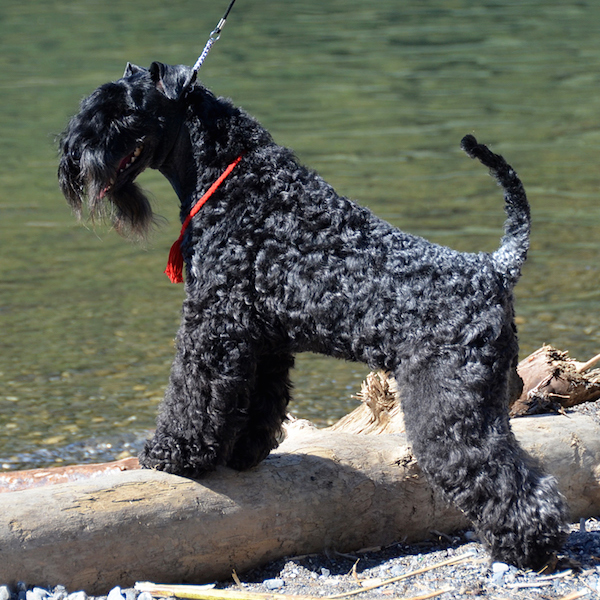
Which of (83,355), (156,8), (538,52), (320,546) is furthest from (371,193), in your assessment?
(156,8)

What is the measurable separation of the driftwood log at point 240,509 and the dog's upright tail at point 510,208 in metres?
1.06

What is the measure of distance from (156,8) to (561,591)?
21689 mm

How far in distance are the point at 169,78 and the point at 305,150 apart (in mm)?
8044

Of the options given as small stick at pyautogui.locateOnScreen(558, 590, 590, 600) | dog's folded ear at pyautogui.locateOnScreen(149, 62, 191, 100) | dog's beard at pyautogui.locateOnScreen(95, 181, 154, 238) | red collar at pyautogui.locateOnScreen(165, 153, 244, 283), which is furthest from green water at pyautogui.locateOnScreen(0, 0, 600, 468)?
small stick at pyautogui.locateOnScreen(558, 590, 590, 600)

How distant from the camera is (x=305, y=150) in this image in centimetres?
1132

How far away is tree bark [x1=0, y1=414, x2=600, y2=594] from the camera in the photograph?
10.4 feet

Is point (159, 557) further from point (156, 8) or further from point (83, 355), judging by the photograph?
point (156, 8)

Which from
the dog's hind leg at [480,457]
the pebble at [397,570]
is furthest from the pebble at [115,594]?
the dog's hind leg at [480,457]

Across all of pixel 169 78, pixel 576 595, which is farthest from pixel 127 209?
pixel 576 595

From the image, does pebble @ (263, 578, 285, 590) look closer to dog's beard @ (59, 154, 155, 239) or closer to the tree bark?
the tree bark

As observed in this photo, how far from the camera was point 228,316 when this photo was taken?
3.36m

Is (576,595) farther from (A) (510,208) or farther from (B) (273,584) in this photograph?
(A) (510,208)

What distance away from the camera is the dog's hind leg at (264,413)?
358 centimetres

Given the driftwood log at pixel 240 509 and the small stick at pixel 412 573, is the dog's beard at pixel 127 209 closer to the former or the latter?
the driftwood log at pixel 240 509
